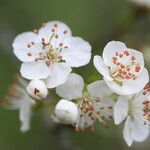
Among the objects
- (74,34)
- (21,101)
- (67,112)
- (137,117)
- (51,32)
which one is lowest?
(74,34)

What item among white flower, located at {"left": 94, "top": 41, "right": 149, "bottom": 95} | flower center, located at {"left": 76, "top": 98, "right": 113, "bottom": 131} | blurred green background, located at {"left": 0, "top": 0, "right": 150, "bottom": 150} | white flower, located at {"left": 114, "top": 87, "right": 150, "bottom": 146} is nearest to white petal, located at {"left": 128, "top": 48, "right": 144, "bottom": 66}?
white flower, located at {"left": 94, "top": 41, "right": 149, "bottom": 95}

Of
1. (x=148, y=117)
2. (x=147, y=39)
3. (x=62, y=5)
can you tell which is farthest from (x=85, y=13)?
(x=148, y=117)

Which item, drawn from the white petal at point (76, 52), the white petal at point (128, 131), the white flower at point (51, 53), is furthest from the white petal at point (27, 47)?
the white petal at point (128, 131)

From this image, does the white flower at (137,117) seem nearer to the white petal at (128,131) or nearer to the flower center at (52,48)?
the white petal at (128,131)

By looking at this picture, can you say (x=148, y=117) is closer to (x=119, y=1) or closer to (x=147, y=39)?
(x=147, y=39)

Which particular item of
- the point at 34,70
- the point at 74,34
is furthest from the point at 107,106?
the point at 74,34

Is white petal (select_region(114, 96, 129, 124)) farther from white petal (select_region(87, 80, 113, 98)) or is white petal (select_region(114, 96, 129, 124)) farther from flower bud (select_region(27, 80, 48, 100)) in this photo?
flower bud (select_region(27, 80, 48, 100))

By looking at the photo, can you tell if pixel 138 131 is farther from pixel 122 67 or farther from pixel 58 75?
pixel 58 75

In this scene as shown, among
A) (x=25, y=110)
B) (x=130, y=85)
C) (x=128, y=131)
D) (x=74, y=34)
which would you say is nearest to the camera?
(x=130, y=85)
